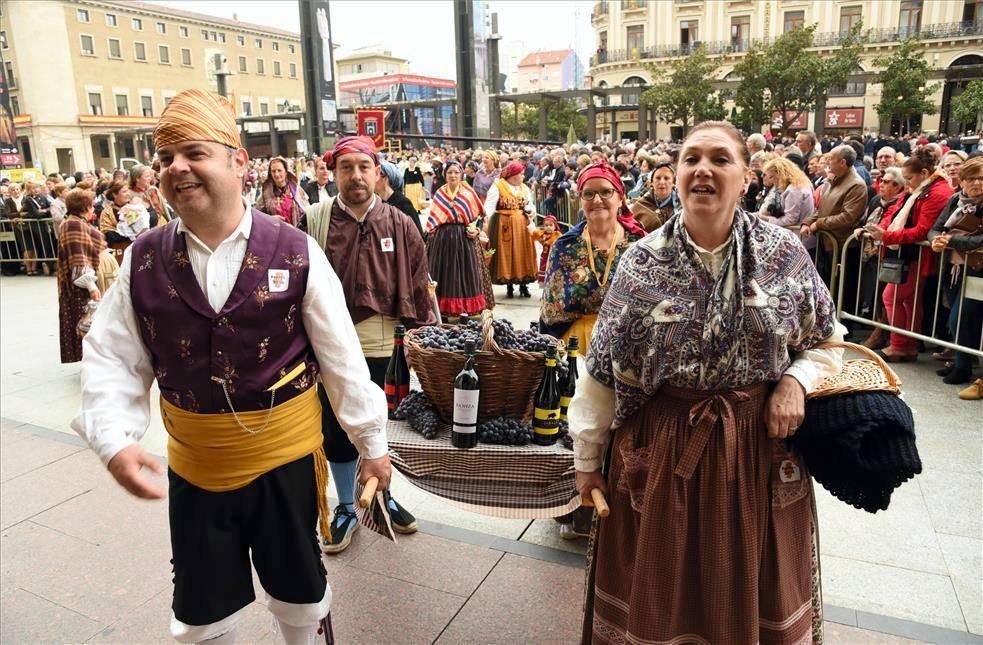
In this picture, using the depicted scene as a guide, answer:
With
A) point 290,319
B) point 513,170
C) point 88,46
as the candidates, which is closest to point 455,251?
point 513,170

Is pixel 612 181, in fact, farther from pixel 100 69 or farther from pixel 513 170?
pixel 100 69

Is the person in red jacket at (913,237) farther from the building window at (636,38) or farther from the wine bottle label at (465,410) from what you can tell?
the building window at (636,38)

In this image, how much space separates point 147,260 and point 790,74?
41.9m

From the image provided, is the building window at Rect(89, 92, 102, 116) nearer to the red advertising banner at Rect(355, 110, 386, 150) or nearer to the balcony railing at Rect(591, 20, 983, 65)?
the balcony railing at Rect(591, 20, 983, 65)

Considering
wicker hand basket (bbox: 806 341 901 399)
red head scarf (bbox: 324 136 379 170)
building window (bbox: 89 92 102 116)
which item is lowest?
wicker hand basket (bbox: 806 341 901 399)

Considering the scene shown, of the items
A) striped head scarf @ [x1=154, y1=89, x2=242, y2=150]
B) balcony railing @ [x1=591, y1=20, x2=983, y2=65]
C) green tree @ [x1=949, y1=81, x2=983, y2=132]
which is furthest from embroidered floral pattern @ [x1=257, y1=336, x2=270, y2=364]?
balcony railing @ [x1=591, y1=20, x2=983, y2=65]

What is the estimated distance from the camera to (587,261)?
328 cm

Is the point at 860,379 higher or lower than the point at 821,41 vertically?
lower

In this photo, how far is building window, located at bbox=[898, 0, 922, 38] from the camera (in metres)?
50.3

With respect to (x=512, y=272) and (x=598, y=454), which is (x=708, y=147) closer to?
(x=598, y=454)

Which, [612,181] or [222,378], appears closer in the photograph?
[222,378]

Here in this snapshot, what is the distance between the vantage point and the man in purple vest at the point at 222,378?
202 cm

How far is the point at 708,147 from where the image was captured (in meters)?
2.00

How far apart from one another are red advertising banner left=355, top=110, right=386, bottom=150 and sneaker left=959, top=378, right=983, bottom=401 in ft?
22.3
